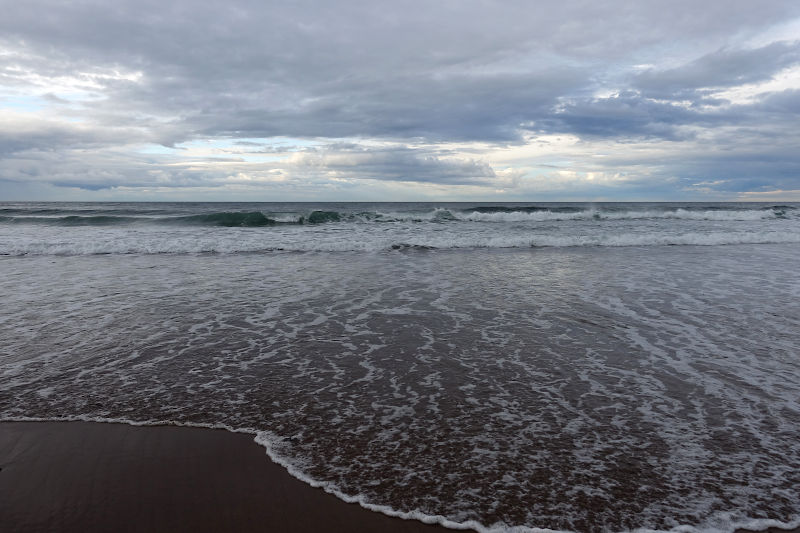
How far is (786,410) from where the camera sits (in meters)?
4.26

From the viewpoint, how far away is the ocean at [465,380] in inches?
123

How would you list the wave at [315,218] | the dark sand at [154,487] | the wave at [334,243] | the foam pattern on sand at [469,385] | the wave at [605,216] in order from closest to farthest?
the dark sand at [154,487] < the foam pattern on sand at [469,385] < the wave at [334,243] < the wave at [315,218] < the wave at [605,216]

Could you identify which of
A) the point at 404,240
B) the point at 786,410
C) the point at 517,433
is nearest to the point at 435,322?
the point at 517,433

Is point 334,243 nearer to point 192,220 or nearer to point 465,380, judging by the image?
point 465,380

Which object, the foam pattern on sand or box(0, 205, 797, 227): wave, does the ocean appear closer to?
the foam pattern on sand

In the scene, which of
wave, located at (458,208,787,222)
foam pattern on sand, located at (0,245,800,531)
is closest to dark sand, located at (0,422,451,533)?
foam pattern on sand, located at (0,245,800,531)

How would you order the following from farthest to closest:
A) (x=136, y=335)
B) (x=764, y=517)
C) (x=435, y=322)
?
(x=435, y=322) < (x=136, y=335) < (x=764, y=517)

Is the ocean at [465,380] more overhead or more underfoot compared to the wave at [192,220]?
more underfoot

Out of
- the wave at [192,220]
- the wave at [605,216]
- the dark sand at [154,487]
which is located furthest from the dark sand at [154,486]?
the wave at [605,216]

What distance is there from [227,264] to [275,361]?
8.83 metres

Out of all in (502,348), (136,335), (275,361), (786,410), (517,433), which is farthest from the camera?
(136,335)

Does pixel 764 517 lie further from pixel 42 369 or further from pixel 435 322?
pixel 42 369

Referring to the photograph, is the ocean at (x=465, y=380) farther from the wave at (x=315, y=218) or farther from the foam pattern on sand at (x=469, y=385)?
the wave at (x=315, y=218)

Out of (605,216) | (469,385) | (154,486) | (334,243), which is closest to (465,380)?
(469,385)
